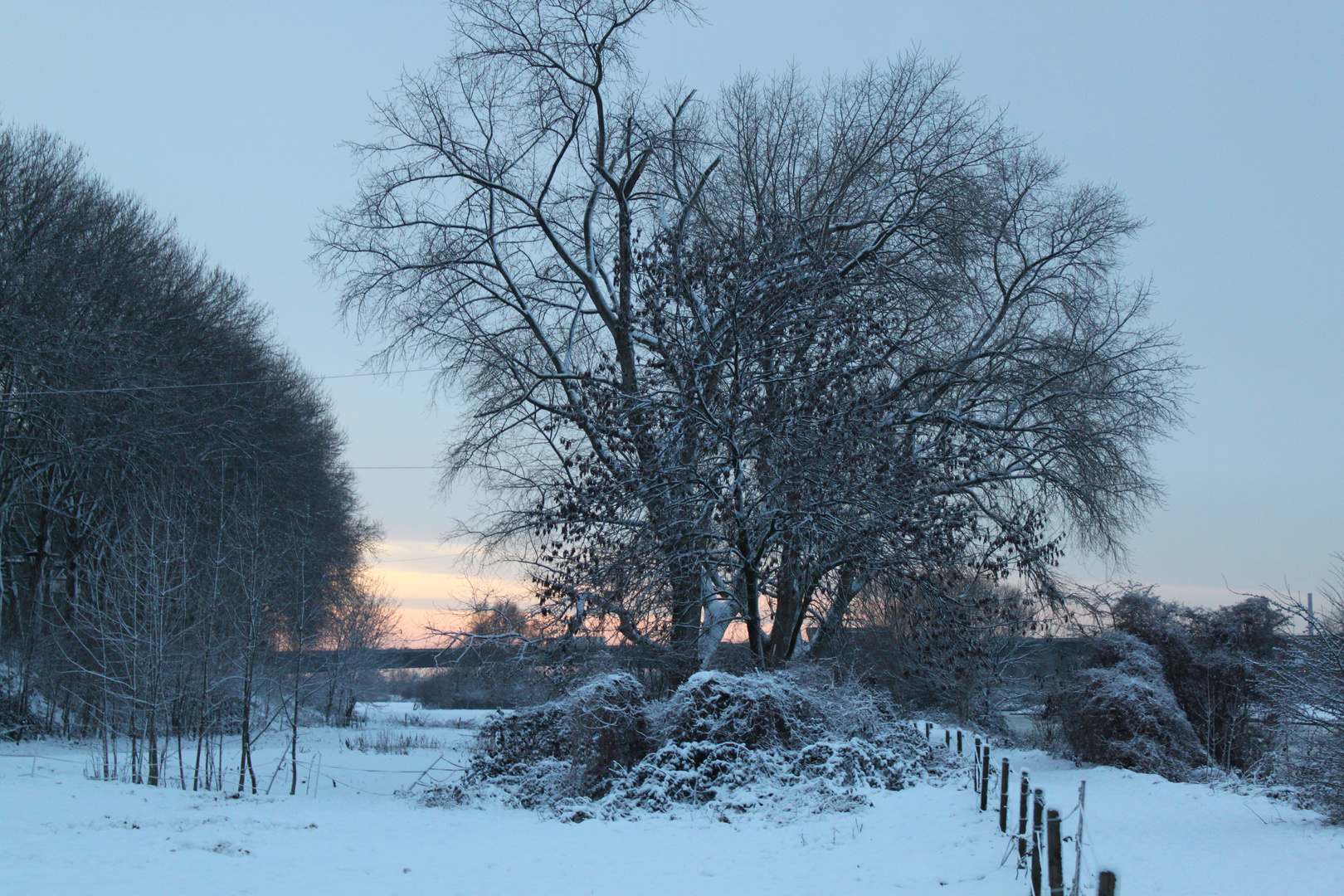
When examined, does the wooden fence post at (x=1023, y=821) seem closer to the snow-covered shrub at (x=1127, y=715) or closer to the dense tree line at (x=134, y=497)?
the snow-covered shrub at (x=1127, y=715)

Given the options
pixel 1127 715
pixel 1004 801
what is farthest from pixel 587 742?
pixel 1127 715

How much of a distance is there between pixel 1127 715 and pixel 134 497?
2035cm

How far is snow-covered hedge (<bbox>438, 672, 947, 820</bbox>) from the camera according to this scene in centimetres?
1341

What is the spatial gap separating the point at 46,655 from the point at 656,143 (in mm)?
19482

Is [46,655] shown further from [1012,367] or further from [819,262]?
[1012,367]

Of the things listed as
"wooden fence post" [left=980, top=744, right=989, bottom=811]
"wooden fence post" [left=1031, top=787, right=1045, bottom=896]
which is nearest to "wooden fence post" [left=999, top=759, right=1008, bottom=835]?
"wooden fence post" [left=980, top=744, right=989, bottom=811]

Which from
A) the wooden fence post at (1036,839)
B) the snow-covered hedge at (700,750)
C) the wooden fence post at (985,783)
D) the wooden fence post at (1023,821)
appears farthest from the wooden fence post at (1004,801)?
the snow-covered hedge at (700,750)

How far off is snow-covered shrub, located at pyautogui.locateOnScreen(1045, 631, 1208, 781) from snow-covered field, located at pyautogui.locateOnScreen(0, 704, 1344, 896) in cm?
116

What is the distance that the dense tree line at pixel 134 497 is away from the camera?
60.9 feet

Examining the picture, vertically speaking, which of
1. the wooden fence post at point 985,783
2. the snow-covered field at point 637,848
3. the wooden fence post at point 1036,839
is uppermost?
the wooden fence post at point 1036,839

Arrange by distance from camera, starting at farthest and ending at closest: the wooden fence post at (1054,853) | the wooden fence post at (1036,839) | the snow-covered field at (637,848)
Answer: the snow-covered field at (637,848)
the wooden fence post at (1036,839)
the wooden fence post at (1054,853)

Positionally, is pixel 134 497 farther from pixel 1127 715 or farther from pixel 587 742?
pixel 1127 715

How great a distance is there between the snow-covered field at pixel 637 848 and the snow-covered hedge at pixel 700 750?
0.61m

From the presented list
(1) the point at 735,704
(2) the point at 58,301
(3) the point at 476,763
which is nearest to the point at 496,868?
(1) the point at 735,704
